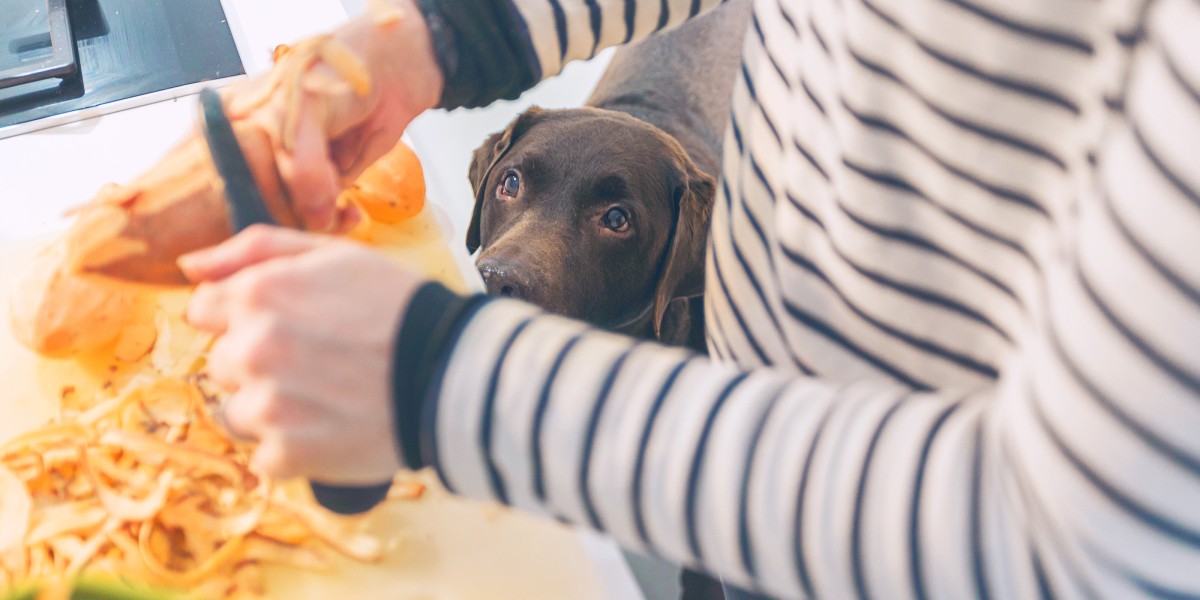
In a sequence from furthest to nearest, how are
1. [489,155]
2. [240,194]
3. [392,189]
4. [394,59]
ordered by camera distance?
[489,155], [392,189], [394,59], [240,194]

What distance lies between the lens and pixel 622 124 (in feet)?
3.99

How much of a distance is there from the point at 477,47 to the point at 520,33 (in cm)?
4

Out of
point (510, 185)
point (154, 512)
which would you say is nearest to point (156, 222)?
point (154, 512)

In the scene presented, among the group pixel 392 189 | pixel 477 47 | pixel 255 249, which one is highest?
pixel 477 47

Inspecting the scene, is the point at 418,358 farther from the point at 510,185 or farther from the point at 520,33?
the point at 510,185

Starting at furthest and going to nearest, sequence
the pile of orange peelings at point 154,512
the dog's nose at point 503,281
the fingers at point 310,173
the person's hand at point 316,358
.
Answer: the dog's nose at point 503,281
the pile of orange peelings at point 154,512
the fingers at point 310,173
the person's hand at point 316,358

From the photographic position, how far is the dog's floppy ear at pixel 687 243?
1.19m

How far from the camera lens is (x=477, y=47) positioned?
0.66 m

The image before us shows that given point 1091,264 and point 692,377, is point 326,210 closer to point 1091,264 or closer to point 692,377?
point 692,377

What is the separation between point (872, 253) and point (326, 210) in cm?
39

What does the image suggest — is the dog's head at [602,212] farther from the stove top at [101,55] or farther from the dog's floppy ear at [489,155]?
the stove top at [101,55]

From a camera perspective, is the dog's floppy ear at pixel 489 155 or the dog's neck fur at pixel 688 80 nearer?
the dog's floppy ear at pixel 489 155

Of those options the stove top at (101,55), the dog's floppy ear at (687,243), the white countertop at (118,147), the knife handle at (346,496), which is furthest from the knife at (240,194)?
the stove top at (101,55)

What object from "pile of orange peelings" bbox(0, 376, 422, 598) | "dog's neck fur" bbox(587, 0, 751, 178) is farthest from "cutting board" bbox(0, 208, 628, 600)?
"dog's neck fur" bbox(587, 0, 751, 178)
